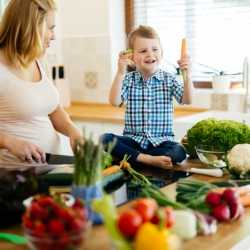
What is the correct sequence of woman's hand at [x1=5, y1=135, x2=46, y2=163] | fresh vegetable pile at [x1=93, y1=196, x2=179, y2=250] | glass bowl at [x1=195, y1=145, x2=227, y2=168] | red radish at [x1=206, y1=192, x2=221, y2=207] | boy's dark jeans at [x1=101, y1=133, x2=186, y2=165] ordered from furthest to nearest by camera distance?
boy's dark jeans at [x1=101, y1=133, x2=186, y2=165] → glass bowl at [x1=195, y1=145, x2=227, y2=168] → woman's hand at [x1=5, y1=135, x2=46, y2=163] → red radish at [x1=206, y1=192, x2=221, y2=207] → fresh vegetable pile at [x1=93, y1=196, x2=179, y2=250]

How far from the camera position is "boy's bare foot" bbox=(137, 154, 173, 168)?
1.80m

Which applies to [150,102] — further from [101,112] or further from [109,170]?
[101,112]

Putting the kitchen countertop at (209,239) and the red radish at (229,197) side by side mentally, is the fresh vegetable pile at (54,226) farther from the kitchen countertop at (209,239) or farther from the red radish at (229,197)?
the red radish at (229,197)

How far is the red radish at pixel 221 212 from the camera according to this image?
122cm

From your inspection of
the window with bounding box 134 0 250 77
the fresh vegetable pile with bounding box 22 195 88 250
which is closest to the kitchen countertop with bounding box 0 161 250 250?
the fresh vegetable pile with bounding box 22 195 88 250

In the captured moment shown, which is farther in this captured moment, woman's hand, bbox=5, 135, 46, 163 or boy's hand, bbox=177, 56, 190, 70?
boy's hand, bbox=177, 56, 190, 70

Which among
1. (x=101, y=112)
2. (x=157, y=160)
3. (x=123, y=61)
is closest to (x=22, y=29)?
(x=123, y=61)

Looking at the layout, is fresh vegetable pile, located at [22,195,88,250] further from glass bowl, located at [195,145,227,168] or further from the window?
the window

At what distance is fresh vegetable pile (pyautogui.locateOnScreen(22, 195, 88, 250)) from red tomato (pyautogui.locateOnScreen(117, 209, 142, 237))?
3.0 inches

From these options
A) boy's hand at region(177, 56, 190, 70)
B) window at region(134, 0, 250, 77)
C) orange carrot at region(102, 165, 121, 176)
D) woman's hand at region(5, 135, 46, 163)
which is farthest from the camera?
window at region(134, 0, 250, 77)

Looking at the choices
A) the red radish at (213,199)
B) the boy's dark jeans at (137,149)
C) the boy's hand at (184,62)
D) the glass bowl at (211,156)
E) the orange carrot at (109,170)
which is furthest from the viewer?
the boy's hand at (184,62)

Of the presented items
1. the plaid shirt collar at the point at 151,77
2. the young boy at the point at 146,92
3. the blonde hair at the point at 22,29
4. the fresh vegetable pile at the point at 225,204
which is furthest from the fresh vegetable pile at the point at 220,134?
the blonde hair at the point at 22,29

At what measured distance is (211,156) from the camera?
1.76m

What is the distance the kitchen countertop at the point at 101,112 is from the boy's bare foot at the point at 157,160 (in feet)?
3.79
